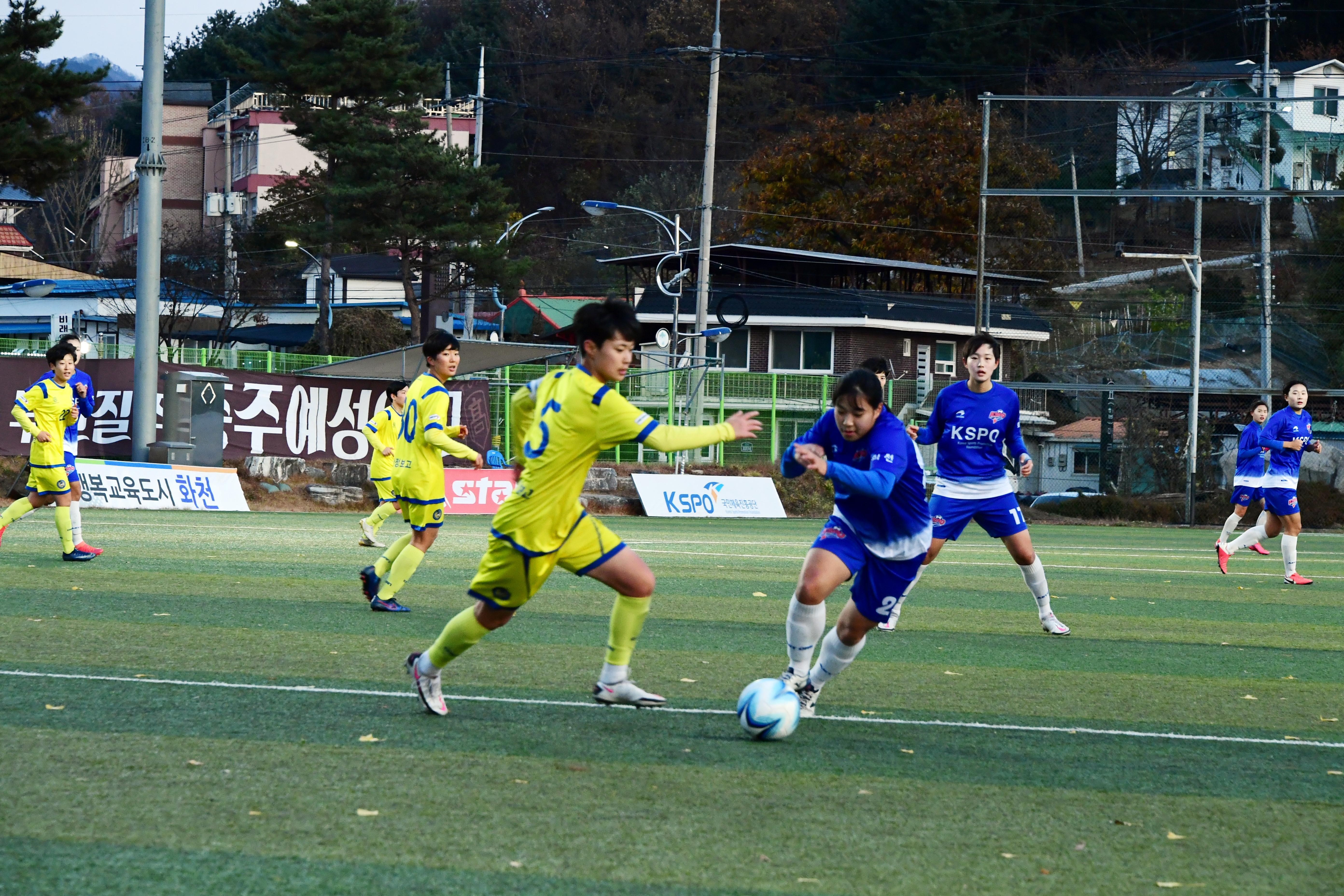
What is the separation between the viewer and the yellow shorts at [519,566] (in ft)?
20.2

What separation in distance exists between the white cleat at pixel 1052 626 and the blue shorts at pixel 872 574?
427 centimetres

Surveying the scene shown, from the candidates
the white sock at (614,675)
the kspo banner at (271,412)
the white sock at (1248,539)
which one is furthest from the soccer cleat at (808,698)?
the kspo banner at (271,412)

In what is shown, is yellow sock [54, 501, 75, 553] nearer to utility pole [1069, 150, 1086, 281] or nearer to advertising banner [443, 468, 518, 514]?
advertising banner [443, 468, 518, 514]

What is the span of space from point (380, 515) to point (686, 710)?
355 inches

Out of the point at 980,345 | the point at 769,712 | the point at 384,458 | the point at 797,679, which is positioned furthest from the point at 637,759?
the point at 384,458

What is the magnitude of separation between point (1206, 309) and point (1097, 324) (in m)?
4.56

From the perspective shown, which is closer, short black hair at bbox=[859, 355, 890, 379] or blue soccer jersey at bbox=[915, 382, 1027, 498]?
short black hair at bbox=[859, 355, 890, 379]

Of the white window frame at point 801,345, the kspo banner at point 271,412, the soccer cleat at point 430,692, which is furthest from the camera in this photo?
the white window frame at point 801,345

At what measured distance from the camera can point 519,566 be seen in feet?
20.2

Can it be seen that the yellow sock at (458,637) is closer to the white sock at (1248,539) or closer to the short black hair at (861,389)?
the short black hair at (861,389)

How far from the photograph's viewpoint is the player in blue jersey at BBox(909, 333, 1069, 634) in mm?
10336

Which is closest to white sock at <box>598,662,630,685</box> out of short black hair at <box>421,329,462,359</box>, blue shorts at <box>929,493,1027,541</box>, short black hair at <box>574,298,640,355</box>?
short black hair at <box>574,298,640,355</box>

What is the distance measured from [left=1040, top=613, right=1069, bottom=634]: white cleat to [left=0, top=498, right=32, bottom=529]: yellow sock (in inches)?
363

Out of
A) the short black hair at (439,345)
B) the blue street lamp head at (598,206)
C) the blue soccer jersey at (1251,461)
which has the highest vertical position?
the blue street lamp head at (598,206)
